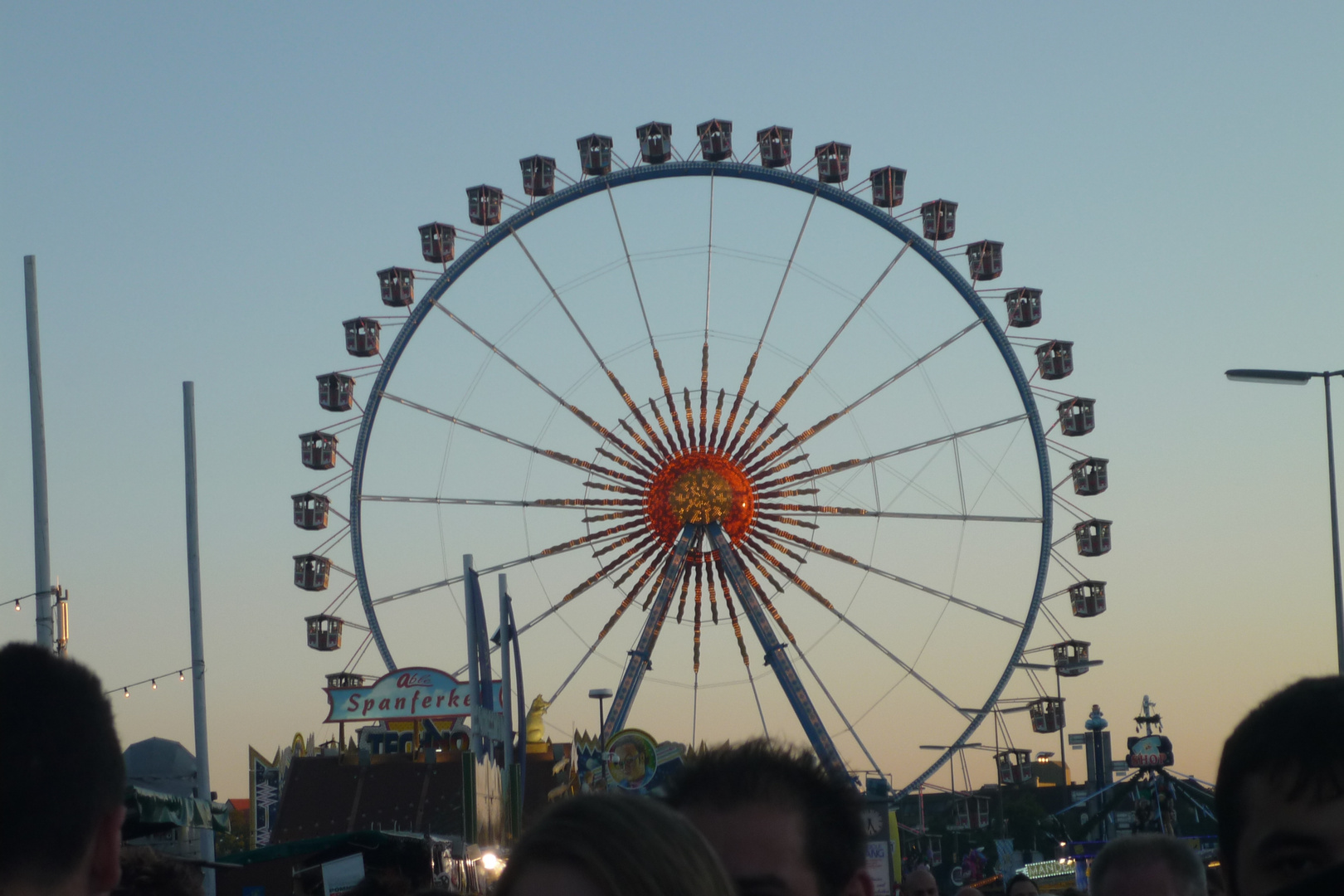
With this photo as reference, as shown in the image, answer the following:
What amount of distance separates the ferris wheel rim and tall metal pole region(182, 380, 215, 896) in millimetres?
3890

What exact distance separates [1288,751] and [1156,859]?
2640 millimetres

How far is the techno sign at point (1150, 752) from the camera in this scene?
141 feet

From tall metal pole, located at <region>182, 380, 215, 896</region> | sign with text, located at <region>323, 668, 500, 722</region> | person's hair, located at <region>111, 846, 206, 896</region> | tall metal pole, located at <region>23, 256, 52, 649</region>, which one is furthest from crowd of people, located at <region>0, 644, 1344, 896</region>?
sign with text, located at <region>323, 668, 500, 722</region>

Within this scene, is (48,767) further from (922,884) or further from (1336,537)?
(1336,537)

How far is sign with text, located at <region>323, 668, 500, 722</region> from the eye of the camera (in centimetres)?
3581

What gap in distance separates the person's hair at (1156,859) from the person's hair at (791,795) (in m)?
1.46

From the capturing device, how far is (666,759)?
33.6 m

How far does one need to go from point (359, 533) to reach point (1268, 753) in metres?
28.5

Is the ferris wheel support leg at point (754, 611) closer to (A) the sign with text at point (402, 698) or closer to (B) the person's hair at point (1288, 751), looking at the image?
(A) the sign with text at point (402, 698)

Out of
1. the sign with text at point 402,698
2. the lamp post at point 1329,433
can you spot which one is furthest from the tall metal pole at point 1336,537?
the sign with text at point 402,698

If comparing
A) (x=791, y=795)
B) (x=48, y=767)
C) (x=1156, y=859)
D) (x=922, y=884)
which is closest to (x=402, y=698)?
(x=922, y=884)

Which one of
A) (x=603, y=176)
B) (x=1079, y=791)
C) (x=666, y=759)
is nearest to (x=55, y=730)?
(x=603, y=176)

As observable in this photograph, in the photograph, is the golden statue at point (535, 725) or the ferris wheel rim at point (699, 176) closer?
the ferris wheel rim at point (699, 176)

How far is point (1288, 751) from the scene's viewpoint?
7.56 ft
